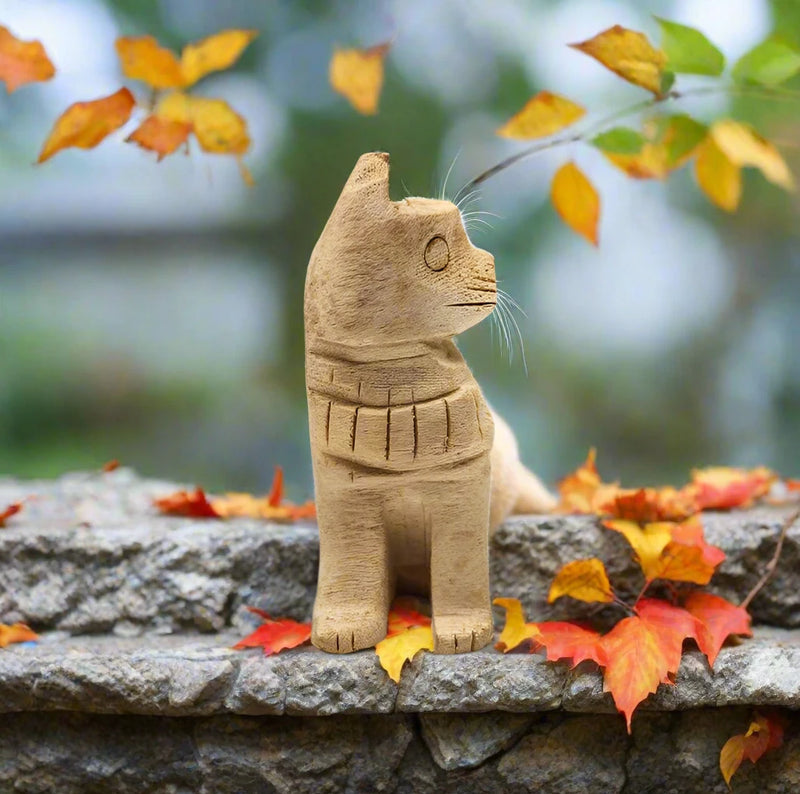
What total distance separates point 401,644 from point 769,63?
3.63 feet

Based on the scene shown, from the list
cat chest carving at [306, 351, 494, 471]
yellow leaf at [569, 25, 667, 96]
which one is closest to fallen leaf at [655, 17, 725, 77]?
yellow leaf at [569, 25, 667, 96]


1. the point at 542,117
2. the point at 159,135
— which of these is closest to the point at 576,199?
the point at 542,117

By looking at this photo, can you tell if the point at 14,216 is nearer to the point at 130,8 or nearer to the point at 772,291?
the point at 130,8

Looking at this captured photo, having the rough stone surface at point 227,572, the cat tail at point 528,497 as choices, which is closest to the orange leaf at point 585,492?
the cat tail at point 528,497

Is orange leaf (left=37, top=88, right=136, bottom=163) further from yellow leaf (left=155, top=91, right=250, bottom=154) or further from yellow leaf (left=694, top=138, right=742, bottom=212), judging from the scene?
yellow leaf (left=694, top=138, right=742, bottom=212)

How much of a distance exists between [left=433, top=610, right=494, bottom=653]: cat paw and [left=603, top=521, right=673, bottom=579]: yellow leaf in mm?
231

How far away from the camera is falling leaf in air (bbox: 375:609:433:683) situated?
1.07 metres

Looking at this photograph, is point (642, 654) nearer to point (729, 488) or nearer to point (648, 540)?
point (648, 540)

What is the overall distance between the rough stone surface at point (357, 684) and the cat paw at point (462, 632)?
0.05 ft

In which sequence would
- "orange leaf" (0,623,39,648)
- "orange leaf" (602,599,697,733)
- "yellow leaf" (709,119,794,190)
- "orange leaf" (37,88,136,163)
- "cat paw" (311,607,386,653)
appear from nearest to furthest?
1. "orange leaf" (602,599,697,733)
2. "cat paw" (311,607,386,653)
3. "orange leaf" (0,623,39,648)
4. "orange leaf" (37,88,136,163)
5. "yellow leaf" (709,119,794,190)

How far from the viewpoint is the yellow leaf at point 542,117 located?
1.39m

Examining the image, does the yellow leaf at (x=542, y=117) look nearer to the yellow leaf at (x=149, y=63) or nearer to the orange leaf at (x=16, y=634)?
the yellow leaf at (x=149, y=63)

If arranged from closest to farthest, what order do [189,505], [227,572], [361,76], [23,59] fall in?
1. [227,572]
2. [23,59]
3. [189,505]
4. [361,76]

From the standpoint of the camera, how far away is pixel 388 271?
1.06m
